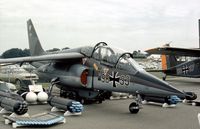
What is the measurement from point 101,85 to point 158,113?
7.62 feet

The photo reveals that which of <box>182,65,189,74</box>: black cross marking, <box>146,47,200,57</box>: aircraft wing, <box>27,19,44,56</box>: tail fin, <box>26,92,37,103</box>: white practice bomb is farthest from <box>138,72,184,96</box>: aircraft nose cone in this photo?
<box>182,65,189,74</box>: black cross marking

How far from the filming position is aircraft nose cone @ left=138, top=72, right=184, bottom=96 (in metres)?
8.97

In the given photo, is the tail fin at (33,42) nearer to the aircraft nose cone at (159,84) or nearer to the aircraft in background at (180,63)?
the aircraft nose cone at (159,84)

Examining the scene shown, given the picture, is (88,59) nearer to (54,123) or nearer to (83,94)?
(83,94)

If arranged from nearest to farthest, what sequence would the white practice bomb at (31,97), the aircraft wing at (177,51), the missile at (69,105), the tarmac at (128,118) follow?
1. the tarmac at (128,118)
2. the missile at (69,105)
3. the white practice bomb at (31,97)
4. the aircraft wing at (177,51)

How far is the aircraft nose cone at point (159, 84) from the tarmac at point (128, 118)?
0.92m

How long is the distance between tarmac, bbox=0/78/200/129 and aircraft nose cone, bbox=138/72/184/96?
92 cm

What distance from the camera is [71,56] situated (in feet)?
41.9

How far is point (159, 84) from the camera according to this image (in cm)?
936

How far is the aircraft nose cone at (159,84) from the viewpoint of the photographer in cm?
897

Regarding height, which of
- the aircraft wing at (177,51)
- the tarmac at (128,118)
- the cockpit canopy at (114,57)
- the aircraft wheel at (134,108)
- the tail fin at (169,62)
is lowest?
the tarmac at (128,118)

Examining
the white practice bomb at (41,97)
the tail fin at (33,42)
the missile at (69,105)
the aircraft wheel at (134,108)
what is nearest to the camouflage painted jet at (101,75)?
the aircraft wheel at (134,108)

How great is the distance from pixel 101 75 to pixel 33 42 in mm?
7932

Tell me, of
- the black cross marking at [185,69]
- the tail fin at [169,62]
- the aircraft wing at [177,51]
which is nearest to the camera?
the aircraft wing at [177,51]
